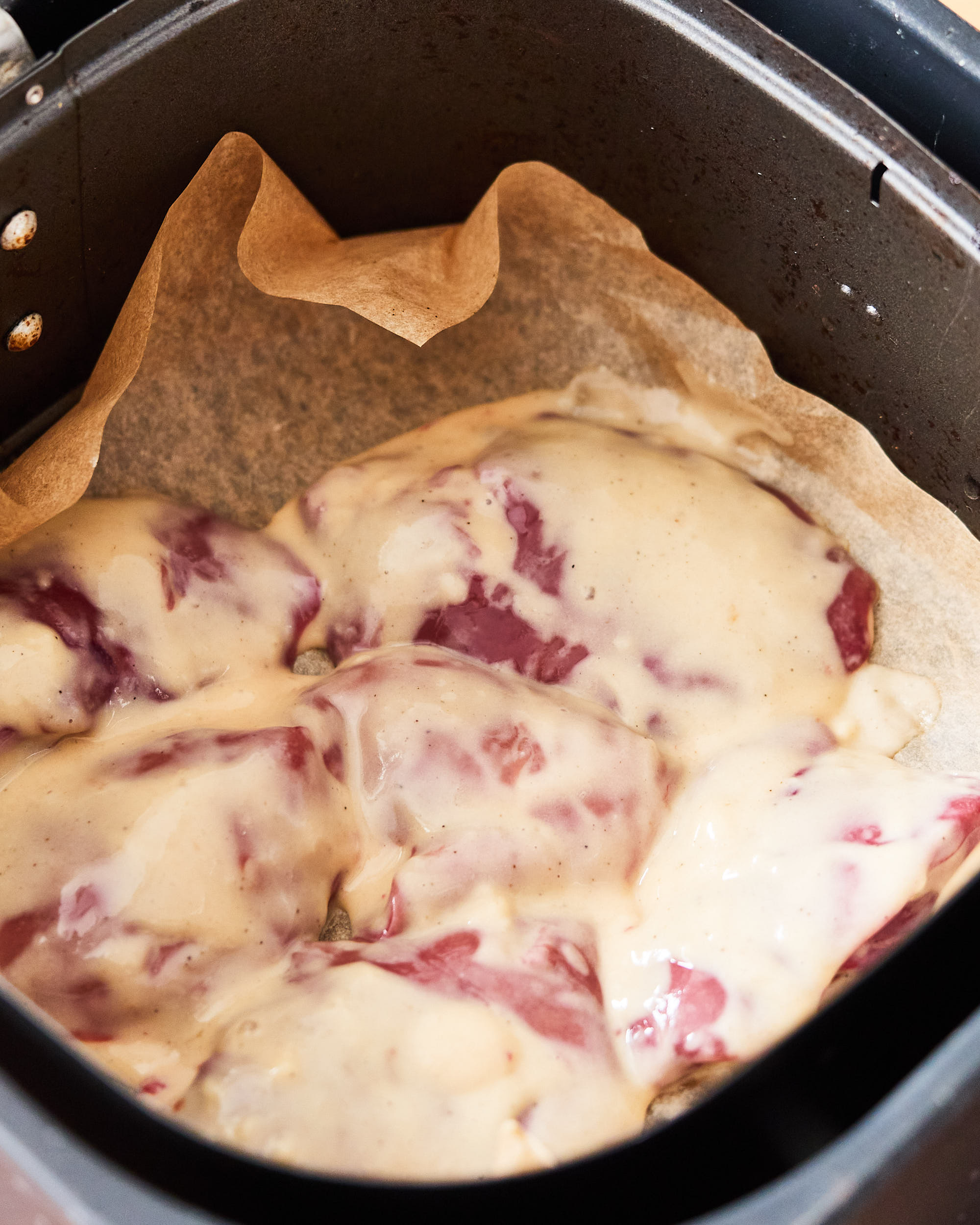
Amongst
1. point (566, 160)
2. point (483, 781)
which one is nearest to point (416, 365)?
point (566, 160)

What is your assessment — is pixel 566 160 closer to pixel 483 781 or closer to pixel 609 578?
pixel 609 578

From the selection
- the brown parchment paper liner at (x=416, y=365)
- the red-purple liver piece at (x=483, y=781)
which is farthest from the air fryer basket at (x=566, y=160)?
the red-purple liver piece at (x=483, y=781)

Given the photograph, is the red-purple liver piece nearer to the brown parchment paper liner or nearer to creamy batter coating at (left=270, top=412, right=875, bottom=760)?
creamy batter coating at (left=270, top=412, right=875, bottom=760)

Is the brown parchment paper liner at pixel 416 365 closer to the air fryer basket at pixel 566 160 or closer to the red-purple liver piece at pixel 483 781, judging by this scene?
the air fryer basket at pixel 566 160

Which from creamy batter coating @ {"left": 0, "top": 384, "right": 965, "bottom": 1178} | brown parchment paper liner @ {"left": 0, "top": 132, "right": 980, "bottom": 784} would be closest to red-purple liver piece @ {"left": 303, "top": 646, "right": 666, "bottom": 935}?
creamy batter coating @ {"left": 0, "top": 384, "right": 965, "bottom": 1178}

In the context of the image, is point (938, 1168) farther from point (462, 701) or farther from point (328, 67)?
point (328, 67)

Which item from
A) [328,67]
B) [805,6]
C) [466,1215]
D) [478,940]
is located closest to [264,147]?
[328,67]
